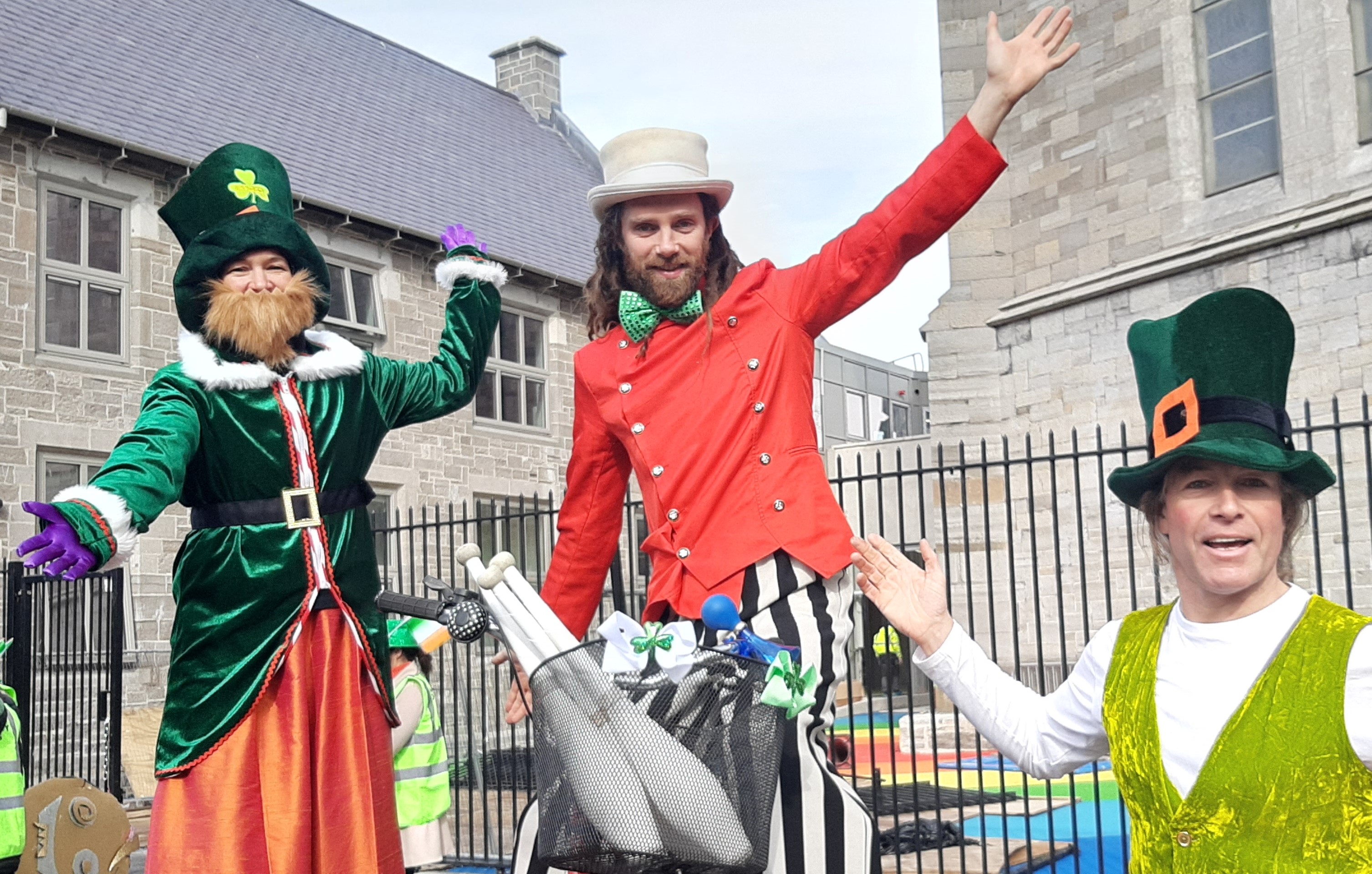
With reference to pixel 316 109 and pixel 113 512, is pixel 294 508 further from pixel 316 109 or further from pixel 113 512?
pixel 316 109

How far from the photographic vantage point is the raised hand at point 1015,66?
9.08ft

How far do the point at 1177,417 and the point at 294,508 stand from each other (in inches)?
77.1

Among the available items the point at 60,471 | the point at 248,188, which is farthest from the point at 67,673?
the point at 248,188

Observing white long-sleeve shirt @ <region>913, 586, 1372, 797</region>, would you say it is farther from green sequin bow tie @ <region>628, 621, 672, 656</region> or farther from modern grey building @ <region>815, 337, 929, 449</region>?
modern grey building @ <region>815, 337, 929, 449</region>

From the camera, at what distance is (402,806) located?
5.60 meters

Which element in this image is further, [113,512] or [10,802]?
[10,802]

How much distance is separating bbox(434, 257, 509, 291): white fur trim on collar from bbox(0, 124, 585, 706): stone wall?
27.5 feet

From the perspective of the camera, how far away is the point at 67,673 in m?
9.44

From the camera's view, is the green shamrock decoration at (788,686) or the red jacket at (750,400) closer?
the green shamrock decoration at (788,686)

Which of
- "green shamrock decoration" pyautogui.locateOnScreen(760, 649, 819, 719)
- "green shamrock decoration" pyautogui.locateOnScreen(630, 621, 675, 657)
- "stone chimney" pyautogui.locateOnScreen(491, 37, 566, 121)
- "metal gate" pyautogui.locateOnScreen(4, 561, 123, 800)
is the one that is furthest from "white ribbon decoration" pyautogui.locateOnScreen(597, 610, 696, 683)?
"stone chimney" pyautogui.locateOnScreen(491, 37, 566, 121)

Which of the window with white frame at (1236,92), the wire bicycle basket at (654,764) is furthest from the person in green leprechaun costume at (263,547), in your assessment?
the window with white frame at (1236,92)

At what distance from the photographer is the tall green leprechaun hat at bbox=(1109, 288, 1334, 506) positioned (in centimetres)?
215

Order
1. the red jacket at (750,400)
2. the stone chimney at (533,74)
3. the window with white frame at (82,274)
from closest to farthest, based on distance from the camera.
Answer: the red jacket at (750,400) → the window with white frame at (82,274) → the stone chimney at (533,74)

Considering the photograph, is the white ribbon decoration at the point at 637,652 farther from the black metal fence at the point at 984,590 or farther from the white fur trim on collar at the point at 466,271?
the black metal fence at the point at 984,590
